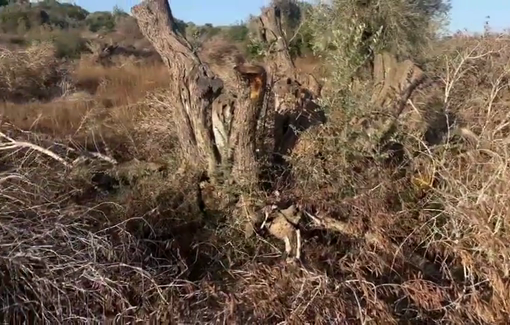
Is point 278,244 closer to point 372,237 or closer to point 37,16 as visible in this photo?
point 372,237

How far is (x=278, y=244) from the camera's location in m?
5.11

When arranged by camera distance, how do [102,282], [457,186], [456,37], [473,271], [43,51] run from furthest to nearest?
[43,51] → [456,37] → [457,186] → [473,271] → [102,282]

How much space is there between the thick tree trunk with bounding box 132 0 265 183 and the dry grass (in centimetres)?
32

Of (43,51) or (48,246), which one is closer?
(48,246)

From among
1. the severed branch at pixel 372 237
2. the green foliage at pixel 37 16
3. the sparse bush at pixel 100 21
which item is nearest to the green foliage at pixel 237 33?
the sparse bush at pixel 100 21

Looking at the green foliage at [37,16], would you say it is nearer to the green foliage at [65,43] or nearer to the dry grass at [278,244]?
the green foliage at [65,43]

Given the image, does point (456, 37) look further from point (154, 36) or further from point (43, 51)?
point (43, 51)

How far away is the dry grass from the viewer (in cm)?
423

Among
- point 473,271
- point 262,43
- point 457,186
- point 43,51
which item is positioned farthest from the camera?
point 43,51

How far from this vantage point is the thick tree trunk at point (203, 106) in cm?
548

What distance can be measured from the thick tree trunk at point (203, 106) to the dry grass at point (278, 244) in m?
0.32

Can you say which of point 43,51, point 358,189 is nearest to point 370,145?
point 358,189

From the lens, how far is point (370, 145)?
18.8 feet

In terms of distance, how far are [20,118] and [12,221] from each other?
12.0 ft
